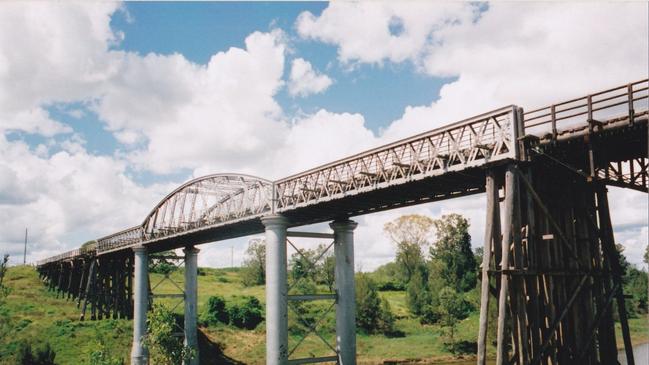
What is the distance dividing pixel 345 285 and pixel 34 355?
21705 mm

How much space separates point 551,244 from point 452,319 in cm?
3431

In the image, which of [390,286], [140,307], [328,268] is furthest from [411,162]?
[390,286]

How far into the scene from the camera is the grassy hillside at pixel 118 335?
38.8 m

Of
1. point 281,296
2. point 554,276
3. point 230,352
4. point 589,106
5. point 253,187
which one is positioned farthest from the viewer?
point 230,352

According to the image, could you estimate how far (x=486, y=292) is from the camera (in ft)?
45.1

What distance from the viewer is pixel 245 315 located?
5356 cm

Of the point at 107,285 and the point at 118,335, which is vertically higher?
the point at 107,285

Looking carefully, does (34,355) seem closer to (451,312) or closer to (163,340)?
(163,340)

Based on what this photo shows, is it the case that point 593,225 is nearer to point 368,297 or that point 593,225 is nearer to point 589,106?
point 589,106

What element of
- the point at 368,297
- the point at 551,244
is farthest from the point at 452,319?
the point at 551,244

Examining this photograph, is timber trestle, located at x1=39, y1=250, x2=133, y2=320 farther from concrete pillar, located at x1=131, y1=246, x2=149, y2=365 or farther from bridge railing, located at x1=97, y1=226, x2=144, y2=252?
concrete pillar, located at x1=131, y1=246, x2=149, y2=365

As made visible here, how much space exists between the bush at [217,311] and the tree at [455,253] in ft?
94.5

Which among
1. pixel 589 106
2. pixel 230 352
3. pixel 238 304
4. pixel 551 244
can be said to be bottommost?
pixel 230 352

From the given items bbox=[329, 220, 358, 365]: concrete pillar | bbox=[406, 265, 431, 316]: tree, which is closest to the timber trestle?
bbox=[329, 220, 358, 365]: concrete pillar
